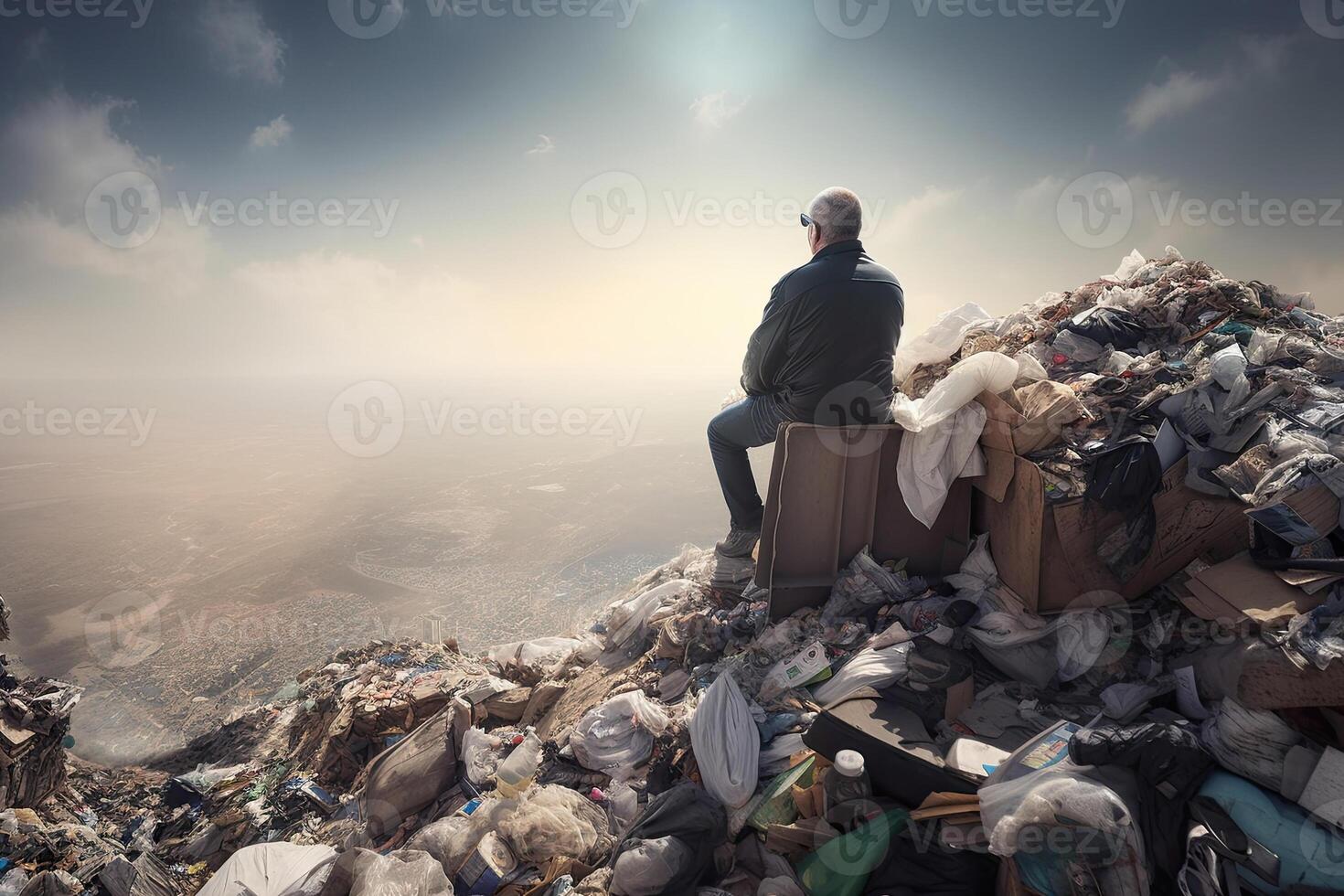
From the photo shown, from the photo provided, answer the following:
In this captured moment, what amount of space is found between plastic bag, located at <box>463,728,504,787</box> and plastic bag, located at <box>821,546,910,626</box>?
2387mm

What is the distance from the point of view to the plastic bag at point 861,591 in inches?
123

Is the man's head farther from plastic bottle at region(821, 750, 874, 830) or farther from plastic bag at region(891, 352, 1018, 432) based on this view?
plastic bottle at region(821, 750, 874, 830)

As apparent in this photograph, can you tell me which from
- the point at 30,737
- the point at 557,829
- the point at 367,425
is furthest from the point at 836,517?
the point at 367,425

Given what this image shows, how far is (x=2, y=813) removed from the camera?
150 inches

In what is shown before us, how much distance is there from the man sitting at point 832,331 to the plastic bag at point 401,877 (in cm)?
293

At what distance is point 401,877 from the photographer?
6.89ft

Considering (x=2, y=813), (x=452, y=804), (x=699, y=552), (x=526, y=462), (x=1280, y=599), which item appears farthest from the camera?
(x=526, y=462)

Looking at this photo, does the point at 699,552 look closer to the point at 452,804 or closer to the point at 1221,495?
the point at 452,804

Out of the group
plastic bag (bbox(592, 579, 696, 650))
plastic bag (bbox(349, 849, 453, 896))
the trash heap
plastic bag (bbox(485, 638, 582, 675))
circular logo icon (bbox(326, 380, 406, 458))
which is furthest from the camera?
circular logo icon (bbox(326, 380, 406, 458))

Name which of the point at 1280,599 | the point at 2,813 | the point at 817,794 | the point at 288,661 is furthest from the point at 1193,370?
the point at 288,661

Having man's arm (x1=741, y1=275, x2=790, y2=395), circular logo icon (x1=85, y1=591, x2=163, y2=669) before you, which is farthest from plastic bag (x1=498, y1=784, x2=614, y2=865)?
circular logo icon (x1=85, y1=591, x2=163, y2=669)

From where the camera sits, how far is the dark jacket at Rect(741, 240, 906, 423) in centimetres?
285

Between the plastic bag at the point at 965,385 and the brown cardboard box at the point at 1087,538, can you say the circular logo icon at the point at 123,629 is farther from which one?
the brown cardboard box at the point at 1087,538

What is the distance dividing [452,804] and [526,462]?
35.0 metres
